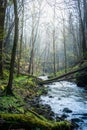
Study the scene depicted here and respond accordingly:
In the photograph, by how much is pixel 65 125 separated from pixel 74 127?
0.83 metres

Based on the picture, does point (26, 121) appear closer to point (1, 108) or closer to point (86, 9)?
point (1, 108)

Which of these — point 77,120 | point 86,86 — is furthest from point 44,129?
point 86,86

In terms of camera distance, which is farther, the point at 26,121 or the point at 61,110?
the point at 61,110

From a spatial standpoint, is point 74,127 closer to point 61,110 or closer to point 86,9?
point 61,110

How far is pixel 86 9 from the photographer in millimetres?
30500

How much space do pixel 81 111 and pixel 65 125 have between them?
3.87 meters

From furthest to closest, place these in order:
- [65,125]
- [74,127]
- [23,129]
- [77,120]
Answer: [77,120] → [74,127] → [65,125] → [23,129]

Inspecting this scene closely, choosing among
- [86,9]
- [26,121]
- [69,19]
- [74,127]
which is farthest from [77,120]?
[69,19]

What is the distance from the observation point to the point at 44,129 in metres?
7.36

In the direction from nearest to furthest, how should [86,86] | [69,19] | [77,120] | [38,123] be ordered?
1. [38,123]
2. [77,120]
3. [86,86]
4. [69,19]

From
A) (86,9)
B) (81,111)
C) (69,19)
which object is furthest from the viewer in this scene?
(69,19)

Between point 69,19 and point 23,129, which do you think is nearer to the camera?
point 23,129

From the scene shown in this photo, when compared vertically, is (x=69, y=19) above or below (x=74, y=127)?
above

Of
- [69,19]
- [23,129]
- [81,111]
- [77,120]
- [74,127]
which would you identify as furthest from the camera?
[69,19]
